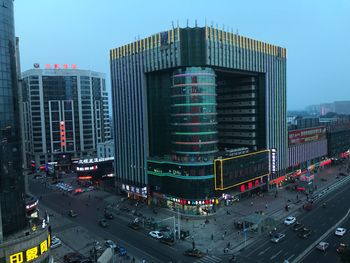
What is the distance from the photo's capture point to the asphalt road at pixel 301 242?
63312 mm

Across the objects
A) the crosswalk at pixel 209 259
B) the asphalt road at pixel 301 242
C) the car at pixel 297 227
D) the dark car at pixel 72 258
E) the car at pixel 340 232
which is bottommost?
the crosswalk at pixel 209 259

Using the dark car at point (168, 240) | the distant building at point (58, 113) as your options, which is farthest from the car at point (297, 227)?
the distant building at point (58, 113)

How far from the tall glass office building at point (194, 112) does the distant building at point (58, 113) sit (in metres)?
78.3

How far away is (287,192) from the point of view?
376 feet

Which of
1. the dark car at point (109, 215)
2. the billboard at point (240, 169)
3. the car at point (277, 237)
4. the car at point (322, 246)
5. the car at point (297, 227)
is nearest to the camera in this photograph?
the car at point (322, 246)

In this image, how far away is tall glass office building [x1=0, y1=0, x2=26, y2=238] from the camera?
52.2m

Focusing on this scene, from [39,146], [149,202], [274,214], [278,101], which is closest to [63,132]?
[39,146]

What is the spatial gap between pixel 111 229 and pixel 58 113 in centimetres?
11822

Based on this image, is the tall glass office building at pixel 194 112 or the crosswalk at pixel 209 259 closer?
the crosswalk at pixel 209 259

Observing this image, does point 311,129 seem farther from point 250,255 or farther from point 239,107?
point 250,255

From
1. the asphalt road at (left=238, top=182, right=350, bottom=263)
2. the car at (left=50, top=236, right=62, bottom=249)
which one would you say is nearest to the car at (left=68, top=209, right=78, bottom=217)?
the car at (left=50, top=236, right=62, bottom=249)

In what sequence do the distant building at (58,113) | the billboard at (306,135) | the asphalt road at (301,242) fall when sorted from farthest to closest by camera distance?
the distant building at (58,113)
the billboard at (306,135)
the asphalt road at (301,242)

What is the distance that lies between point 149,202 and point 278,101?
6461cm

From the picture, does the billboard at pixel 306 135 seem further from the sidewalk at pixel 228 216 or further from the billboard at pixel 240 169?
the billboard at pixel 240 169
